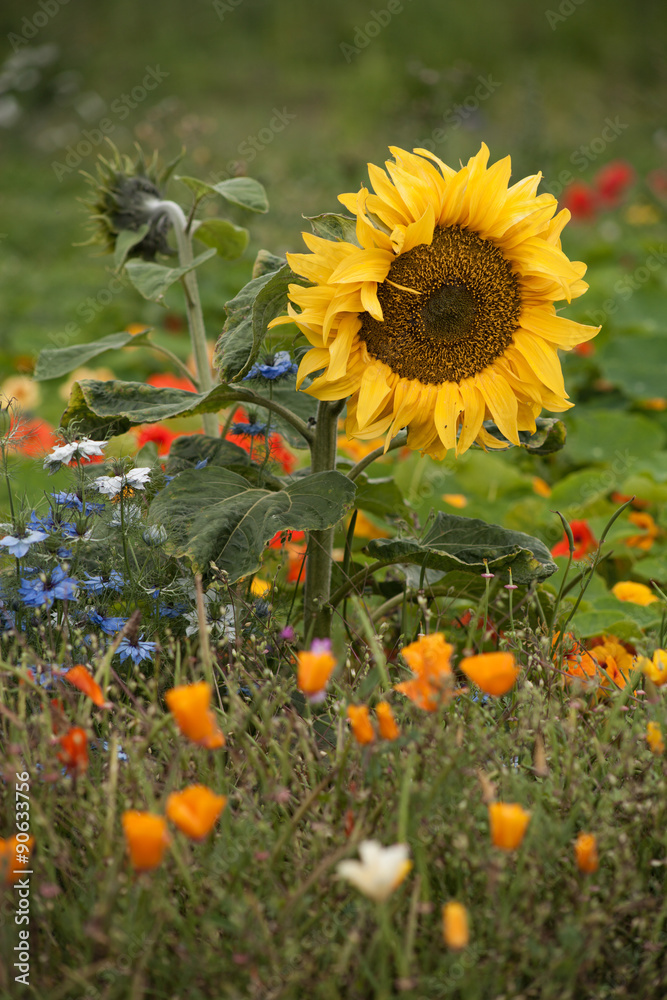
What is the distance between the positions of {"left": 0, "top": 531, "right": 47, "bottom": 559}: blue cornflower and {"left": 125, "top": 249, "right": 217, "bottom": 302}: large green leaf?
1.60ft

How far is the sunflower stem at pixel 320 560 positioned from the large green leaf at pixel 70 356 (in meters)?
0.46

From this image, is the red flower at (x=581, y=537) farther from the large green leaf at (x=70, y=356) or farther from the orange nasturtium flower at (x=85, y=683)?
the orange nasturtium flower at (x=85, y=683)

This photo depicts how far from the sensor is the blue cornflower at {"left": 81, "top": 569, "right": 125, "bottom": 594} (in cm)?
131

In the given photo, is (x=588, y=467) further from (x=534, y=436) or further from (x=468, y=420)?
(x=468, y=420)

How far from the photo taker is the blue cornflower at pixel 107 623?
1.26 metres

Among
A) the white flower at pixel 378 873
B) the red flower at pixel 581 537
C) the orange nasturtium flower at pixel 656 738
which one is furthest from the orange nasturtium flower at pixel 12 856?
the red flower at pixel 581 537

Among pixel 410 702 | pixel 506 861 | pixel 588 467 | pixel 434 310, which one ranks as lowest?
pixel 506 861

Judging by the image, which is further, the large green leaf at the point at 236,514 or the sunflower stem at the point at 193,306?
the sunflower stem at the point at 193,306

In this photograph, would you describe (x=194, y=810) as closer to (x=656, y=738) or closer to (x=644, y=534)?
(x=656, y=738)

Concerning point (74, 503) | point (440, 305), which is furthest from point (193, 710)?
point (440, 305)

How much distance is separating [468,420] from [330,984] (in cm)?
87

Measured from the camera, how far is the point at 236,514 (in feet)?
4.36

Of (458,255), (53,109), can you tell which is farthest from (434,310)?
(53,109)

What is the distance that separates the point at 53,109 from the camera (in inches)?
423
